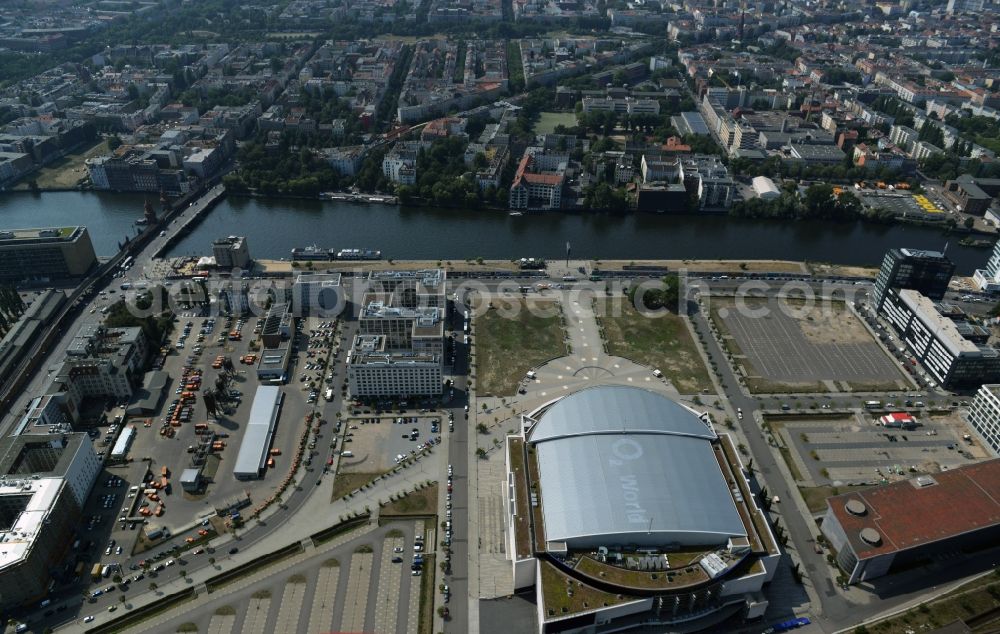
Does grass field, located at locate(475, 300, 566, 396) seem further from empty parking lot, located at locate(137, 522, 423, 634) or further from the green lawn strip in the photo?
empty parking lot, located at locate(137, 522, 423, 634)

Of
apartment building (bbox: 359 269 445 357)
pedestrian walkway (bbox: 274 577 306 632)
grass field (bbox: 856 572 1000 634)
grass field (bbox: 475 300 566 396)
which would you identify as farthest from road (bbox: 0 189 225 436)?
grass field (bbox: 856 572 1000 634)

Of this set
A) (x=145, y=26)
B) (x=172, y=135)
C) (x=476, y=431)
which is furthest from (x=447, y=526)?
(x=145, y=26)

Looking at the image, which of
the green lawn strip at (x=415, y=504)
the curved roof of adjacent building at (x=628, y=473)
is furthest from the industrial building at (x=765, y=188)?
the green lawn strip at (x=415, y=504)

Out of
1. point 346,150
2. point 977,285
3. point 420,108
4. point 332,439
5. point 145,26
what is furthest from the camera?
point 145,26

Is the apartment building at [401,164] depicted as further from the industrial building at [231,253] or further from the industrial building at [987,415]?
the industrial building at [987,415]

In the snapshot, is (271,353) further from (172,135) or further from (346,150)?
(172,135)

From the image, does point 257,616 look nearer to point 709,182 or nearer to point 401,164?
point 401,164
